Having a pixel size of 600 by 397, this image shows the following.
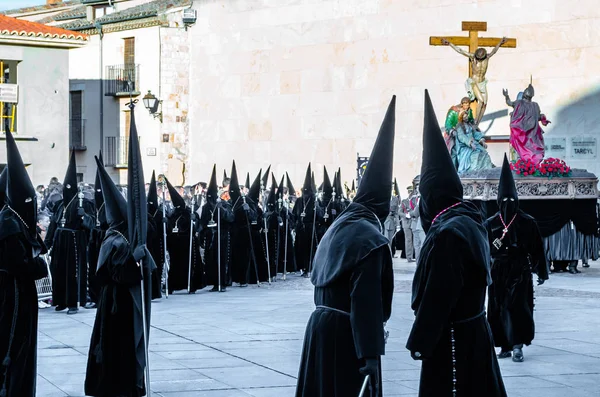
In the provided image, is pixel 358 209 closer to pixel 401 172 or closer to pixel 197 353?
pixel 197 353

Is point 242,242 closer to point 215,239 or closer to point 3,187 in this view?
point 215,239

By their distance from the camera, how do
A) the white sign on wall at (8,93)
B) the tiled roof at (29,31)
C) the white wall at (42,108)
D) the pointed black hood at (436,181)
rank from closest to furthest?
the pointed black hood at (436,181)
the white sign on wall at (8,93)
the tiled roof at (29,31)
the white wall at (42,108)

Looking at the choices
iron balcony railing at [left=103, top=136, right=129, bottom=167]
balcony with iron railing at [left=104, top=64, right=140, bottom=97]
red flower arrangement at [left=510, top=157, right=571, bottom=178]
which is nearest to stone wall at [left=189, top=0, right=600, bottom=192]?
balcony with iron railing at [left=104, top=64, right=140, bottom=97]

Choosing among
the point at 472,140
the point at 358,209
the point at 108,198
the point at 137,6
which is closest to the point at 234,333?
the point at 108,198

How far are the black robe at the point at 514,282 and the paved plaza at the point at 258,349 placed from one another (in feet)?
1.10

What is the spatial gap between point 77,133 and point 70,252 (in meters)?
27.4

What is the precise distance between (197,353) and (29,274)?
3459mm

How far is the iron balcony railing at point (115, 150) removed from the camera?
136ft

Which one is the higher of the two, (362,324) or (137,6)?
(137,6)

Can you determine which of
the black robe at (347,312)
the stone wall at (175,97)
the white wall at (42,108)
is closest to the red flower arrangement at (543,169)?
the black robe at (347,312)

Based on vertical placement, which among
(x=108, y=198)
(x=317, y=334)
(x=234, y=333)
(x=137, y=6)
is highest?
(x=137, y=6)

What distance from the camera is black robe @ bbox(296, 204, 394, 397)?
631 centimetres

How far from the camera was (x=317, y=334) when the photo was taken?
650 cm

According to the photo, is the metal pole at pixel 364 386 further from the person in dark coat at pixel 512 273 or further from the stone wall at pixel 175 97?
the stone wall at pixel 175 97
